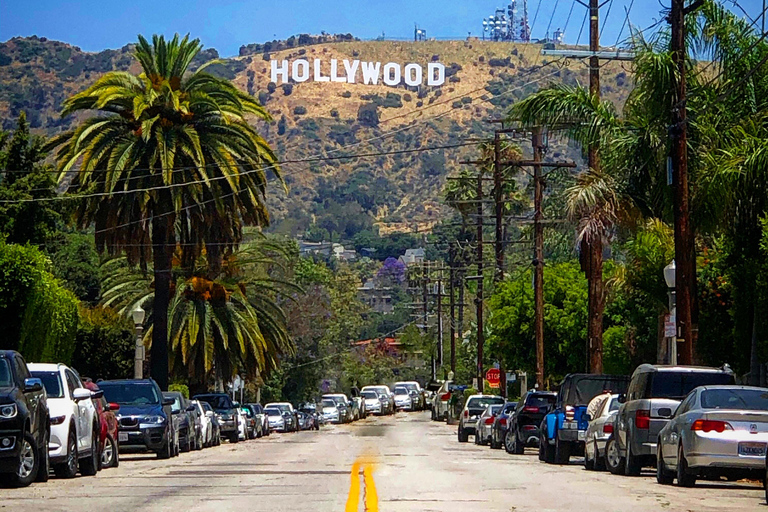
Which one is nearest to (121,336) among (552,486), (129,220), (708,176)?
(129,220)

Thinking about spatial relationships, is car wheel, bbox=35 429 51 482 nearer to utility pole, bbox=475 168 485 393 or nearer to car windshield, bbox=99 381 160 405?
car windshield, bbox=99 381 160 405

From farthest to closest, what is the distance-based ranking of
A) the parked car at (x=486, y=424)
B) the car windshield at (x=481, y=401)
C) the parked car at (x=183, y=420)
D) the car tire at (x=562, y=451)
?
the car windshield at (x=481, y=401)
the parked car at (x=486, y=424)
the parked car at (x=183, y=420)
the car tire at (x=562, y=451)

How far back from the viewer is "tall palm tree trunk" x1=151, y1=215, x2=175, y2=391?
43406 mm

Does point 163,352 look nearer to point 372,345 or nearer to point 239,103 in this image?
point 239,103

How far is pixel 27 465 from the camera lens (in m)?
18.7

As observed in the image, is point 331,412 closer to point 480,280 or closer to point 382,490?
point 480,280

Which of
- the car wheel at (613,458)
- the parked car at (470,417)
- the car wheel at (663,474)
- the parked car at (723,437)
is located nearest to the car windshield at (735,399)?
the parked car at (723,437)

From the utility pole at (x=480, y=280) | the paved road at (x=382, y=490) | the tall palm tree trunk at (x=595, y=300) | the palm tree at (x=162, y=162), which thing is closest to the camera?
the paved road at (x=382, y=490)

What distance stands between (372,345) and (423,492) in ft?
455

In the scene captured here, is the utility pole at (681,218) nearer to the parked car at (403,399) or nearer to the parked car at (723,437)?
the parked car at (723,437)

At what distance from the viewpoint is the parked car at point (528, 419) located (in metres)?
34.2

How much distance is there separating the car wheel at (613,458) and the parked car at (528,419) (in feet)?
28.3

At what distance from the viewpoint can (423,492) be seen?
1792 cm

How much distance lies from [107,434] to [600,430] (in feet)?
32.1
